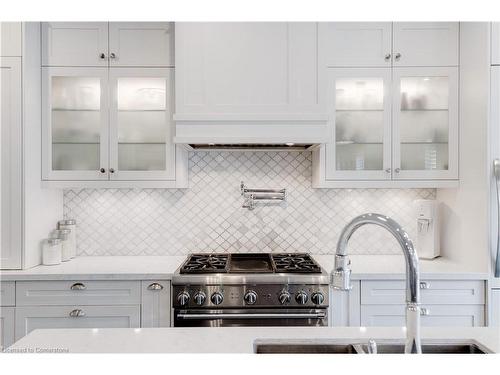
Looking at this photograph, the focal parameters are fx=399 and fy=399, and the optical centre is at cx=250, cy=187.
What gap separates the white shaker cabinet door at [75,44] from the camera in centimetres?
264

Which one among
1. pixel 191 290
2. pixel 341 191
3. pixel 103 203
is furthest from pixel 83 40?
pixel 341 191

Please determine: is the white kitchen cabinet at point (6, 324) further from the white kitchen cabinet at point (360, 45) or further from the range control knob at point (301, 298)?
the white kitchen cabinet at point (360, 45)

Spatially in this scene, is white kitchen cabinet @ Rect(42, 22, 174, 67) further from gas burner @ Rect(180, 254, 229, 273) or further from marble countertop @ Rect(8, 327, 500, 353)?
marble countertop @ Rect(8, 327, 500, 353)

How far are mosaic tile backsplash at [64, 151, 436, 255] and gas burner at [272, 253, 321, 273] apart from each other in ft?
0.49

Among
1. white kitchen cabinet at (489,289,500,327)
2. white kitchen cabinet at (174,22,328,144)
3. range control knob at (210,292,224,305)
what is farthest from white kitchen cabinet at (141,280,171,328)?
white kitchen cabinet at (489,289,500,327)

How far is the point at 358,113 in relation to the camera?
8.73 ft

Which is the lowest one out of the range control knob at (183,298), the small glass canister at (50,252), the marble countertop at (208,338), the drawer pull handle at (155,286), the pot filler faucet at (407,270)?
the range control knob at (183,298)

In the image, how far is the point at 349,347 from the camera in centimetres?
127

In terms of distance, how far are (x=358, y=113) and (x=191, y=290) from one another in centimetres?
156

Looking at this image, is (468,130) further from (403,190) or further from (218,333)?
(218,333)

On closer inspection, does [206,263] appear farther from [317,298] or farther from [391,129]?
[391,129]

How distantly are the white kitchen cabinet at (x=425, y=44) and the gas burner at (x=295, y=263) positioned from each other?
143 centimetres

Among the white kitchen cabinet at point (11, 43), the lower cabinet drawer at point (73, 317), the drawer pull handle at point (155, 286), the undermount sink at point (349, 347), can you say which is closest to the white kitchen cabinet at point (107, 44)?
the white kitchen cabinet at point (11, 43)

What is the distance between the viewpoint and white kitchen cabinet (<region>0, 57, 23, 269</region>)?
7.93ft
